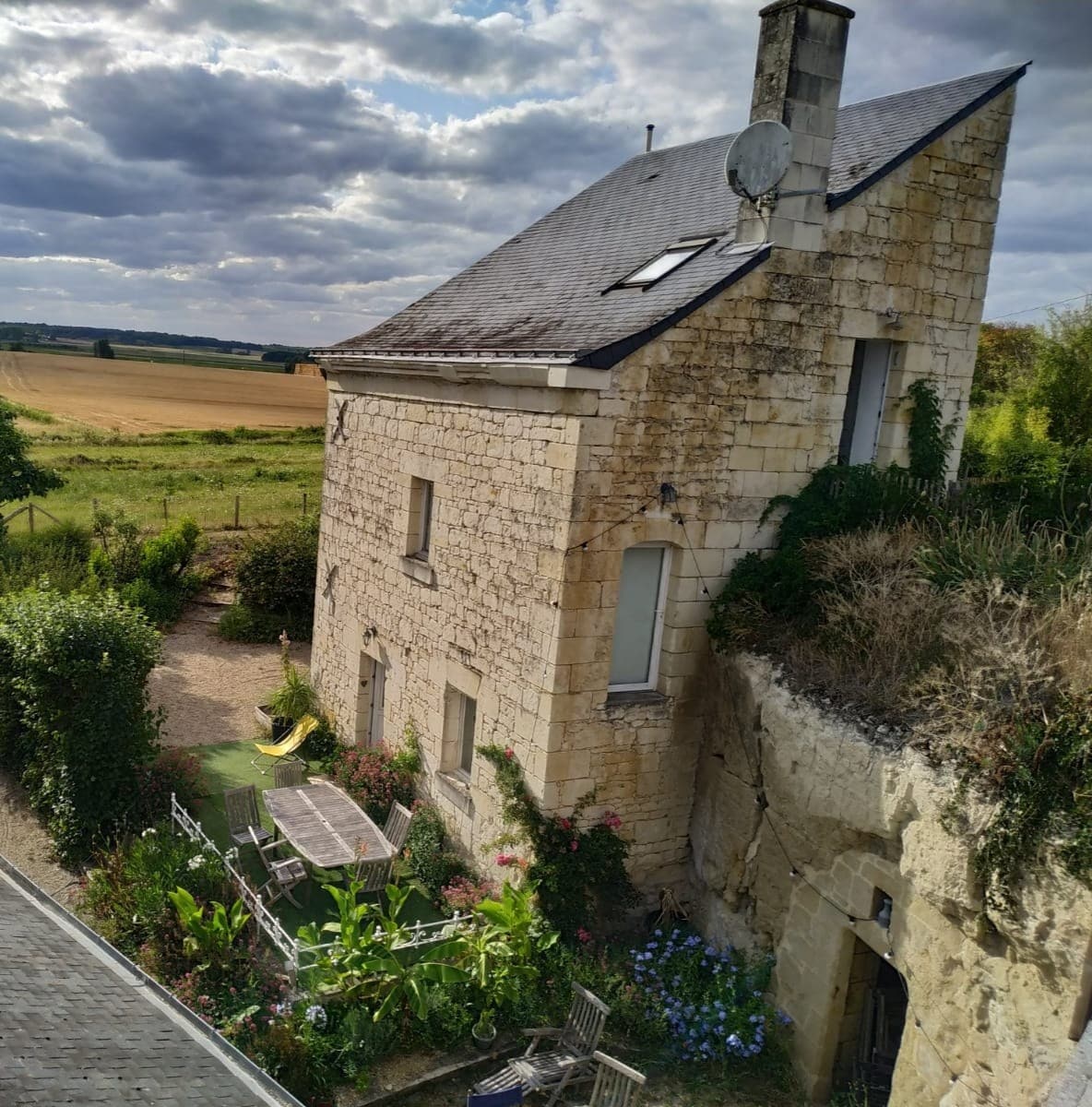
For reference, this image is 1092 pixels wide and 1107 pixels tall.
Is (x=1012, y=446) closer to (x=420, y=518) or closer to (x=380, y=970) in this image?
(x=420, y=518)

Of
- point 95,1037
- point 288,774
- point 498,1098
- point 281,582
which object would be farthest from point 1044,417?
point 95,1037

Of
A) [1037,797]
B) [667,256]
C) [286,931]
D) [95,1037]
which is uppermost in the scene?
[667,256]

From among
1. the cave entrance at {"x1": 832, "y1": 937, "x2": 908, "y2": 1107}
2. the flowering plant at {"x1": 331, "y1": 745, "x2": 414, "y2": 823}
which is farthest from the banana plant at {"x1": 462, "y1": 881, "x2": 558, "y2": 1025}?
the flowering plant at {"x1": 331, "y1": 745, "x2": 414, "y2": 823}

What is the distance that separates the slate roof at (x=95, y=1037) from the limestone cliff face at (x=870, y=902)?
462 centimetres

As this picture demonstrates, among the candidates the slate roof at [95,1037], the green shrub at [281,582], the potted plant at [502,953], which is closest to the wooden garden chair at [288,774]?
the potted plant at [502,953]

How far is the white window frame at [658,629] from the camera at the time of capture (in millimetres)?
9320

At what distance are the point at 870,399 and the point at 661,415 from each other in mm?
3152

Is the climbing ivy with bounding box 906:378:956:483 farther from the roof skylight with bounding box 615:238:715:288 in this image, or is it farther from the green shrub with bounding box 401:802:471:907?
the green shrub with bounding box 401:802:471:907

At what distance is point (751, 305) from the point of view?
8.88 metres

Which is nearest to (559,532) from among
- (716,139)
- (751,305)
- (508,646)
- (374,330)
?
(508,646)

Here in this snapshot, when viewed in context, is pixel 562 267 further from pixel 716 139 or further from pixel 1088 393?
pixel 1088 393

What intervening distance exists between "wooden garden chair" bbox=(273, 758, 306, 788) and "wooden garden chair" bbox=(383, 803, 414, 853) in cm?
176

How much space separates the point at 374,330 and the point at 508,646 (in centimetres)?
596

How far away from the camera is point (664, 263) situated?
32.4 feet
